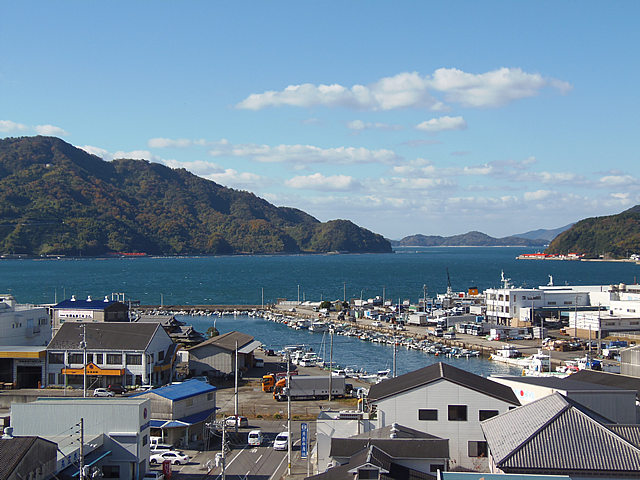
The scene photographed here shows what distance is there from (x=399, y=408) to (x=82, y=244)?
188 meters

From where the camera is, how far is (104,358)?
27281 mm

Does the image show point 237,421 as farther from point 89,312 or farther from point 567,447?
point 89,312

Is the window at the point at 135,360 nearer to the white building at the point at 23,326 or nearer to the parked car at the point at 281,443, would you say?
the white building at the point at 23,326

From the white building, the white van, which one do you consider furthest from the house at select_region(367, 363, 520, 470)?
the white building

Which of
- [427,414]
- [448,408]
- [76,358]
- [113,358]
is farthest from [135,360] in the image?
[448,408]

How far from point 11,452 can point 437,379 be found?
36.5 feet

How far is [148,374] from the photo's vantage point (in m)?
27.0

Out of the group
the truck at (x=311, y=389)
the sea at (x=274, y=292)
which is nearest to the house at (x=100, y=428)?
the truck at (x=311, y=389)

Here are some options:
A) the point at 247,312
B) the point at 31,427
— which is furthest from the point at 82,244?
the point at 31,427

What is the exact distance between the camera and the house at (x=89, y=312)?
111 ft

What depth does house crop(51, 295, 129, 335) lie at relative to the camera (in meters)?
33.8

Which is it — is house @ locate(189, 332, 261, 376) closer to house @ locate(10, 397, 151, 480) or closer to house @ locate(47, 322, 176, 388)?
house @ locate(47, 322, 176, 388)

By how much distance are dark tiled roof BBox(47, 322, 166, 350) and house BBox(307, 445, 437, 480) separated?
16881 mm

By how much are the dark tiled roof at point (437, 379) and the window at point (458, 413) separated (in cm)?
66
